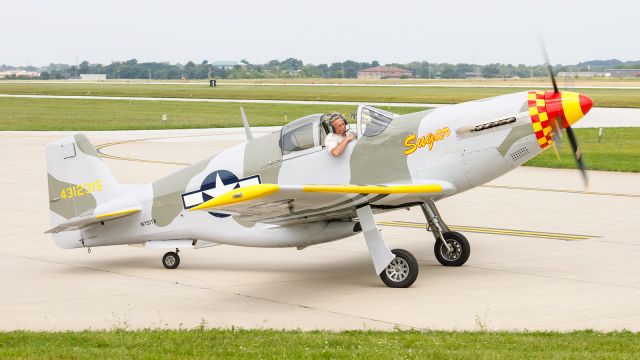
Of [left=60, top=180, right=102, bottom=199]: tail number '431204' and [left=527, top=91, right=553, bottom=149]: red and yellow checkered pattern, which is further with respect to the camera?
[left=60, top=180, right=102, bottom=199]: tail number '431204'

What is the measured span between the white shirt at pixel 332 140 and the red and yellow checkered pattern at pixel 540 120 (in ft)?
8.05

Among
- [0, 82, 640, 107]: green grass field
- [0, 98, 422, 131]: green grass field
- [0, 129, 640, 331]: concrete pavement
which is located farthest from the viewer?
[0, 82, 640, 107]: green grass field

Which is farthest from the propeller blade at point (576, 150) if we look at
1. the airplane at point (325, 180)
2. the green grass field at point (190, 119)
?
the green grass field at point (190, 119)

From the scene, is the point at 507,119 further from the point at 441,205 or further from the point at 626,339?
the point at 441,205

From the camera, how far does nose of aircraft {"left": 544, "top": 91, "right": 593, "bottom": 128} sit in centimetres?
1253

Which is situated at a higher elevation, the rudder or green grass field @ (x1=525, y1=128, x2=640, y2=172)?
the rudder

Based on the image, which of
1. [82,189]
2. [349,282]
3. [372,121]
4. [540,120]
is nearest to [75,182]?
[82,189]

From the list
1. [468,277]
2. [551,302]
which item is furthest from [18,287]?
[551,302]

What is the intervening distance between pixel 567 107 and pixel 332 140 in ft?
9.96

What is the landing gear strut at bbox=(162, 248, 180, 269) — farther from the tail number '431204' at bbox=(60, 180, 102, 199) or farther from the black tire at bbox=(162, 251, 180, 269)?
the tail number '431204' at bbox=(60, 180, 102, 199)

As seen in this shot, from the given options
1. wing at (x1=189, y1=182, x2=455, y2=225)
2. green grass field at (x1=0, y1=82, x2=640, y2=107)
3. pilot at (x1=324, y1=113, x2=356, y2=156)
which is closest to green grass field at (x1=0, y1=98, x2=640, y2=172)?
green grass field at (x1=0, y1=82, x2=640, y2=107)

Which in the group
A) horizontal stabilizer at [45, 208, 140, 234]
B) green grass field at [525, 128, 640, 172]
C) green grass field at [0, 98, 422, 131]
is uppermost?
horizontal stabilizer at [45, 208, 140, 234]

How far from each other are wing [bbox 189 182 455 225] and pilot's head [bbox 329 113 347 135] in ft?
3.19

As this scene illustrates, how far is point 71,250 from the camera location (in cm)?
1606
